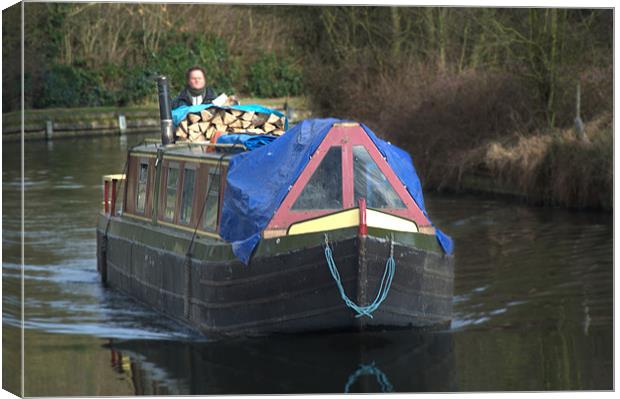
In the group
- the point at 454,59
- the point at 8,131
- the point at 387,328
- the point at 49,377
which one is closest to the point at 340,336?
the point at 387,328

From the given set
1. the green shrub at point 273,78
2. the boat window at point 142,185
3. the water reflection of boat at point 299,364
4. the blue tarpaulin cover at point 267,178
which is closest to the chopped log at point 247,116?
the boat window at point 142,185

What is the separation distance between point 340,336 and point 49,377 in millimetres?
2621

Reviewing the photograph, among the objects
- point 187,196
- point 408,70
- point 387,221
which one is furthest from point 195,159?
point 408,70

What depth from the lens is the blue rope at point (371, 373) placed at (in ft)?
39.4

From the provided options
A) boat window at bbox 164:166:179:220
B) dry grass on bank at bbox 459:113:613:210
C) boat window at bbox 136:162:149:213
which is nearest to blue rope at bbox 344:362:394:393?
boat window at bbox 164:166:179:220

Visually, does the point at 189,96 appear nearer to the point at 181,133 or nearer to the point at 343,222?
the point at 181,133

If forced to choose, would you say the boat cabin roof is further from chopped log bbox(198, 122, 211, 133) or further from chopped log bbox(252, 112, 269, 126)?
chopped log bbox(252, 112, 269, 126)

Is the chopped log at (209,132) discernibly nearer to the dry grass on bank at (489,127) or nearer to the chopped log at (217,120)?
the chopped log at (217,120)

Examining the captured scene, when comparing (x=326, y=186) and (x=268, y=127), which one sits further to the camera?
(x=268, y=127)

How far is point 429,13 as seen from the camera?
34375mm

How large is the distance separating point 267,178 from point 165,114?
3.21 meters

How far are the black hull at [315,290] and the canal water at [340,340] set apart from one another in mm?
164

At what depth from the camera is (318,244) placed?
1319 cm

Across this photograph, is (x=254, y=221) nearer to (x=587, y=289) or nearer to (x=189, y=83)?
(x=189, y=83)
